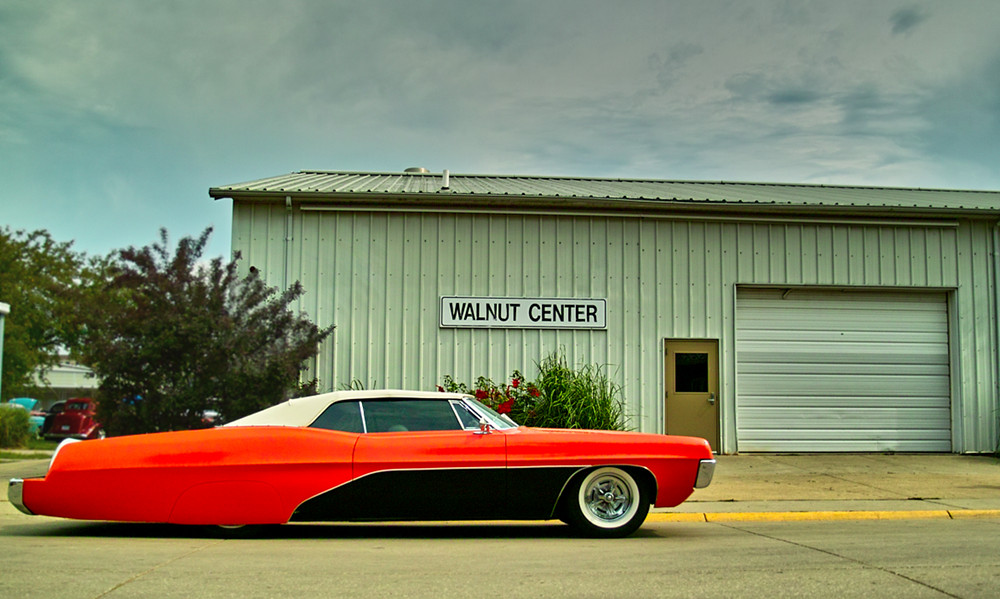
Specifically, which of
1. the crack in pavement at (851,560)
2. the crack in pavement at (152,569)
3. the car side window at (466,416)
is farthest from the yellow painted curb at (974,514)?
the crack in pavement at (152,569)

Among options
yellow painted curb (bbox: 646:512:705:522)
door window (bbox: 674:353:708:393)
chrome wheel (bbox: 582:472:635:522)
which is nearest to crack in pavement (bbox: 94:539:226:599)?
chrome wheel (bbox: 582:472:635:522)

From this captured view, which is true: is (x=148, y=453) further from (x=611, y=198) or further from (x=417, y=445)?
(x=611, y=198)

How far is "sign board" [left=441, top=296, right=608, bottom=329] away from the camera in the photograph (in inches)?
583

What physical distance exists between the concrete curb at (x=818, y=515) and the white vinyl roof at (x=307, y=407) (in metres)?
3.07

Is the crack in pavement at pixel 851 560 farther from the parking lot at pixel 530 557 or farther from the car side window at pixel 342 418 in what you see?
the car side window at pixel 342 418

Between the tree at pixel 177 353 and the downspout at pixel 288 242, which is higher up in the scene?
the downspout at pixel 288 242

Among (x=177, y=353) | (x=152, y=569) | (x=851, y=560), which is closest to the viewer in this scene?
(x=152, y=569)

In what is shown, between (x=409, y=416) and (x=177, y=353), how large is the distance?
6.93m

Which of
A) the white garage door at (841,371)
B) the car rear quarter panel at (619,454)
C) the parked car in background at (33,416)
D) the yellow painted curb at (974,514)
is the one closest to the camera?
the car rear quarter panel at (619,454)

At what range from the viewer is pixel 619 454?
24.4 feet

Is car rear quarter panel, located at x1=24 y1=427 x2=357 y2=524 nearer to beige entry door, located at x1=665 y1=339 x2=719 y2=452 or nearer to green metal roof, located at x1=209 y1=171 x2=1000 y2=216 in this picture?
green metal roof, located at x1=209 y1=171 x2=1000 y2=216

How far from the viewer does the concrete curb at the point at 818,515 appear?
927cm

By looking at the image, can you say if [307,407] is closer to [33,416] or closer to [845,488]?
[845,488]

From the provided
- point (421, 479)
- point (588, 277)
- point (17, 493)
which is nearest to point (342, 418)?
point (421, 479)
